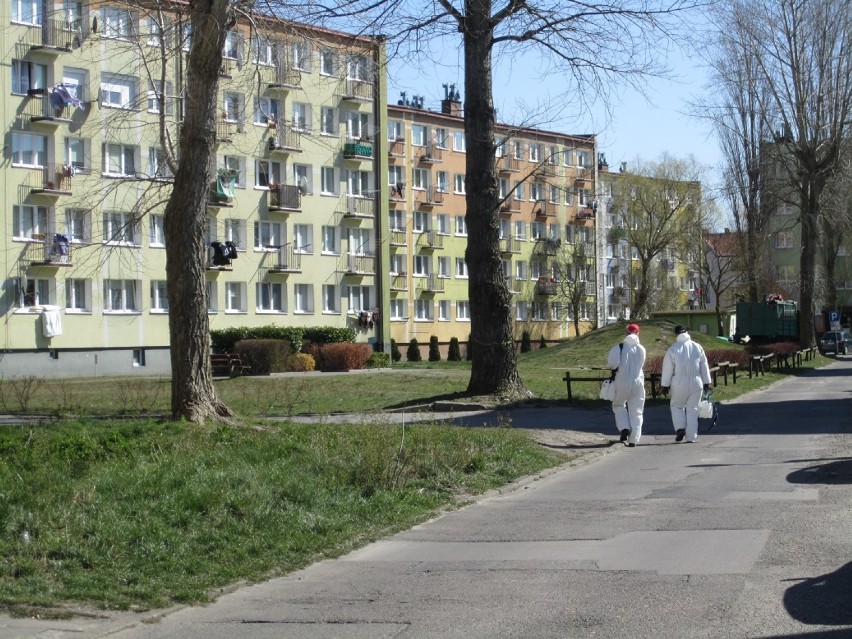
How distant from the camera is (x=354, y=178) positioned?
65750 mm

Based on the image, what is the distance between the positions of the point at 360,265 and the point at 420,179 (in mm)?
15323

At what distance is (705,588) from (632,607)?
0.68 m

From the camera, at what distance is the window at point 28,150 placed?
160ft

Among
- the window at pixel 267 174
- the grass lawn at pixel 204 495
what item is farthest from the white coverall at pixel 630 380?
the window at pixel 267 174

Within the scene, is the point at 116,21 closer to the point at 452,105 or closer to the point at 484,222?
the point at 484,222

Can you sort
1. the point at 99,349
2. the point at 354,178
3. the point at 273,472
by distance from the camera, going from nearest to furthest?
1. the point at 273,472
2. the point at 99,349
3. the point at 354,178

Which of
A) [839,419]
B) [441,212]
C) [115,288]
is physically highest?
[441,212]

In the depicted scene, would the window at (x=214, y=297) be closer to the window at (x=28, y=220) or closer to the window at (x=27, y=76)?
the window at (x=28, y=220)

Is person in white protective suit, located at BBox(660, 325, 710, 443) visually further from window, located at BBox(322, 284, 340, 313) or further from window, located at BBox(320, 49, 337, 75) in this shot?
window, located at BBox(322, 284, 340, 313)

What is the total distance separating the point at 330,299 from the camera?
6412cm

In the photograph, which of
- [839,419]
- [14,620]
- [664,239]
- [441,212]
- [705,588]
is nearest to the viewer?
[14,620]

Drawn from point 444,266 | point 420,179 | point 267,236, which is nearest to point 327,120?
point 267,236


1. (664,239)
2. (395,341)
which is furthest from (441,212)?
(664,239)

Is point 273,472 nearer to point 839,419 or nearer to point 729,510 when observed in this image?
point 729,510
